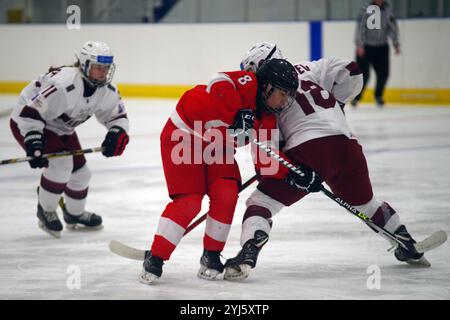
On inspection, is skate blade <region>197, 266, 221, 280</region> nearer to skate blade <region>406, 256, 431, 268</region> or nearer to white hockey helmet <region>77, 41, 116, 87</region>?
skate blade <region>406, 256, 431, 268</region>

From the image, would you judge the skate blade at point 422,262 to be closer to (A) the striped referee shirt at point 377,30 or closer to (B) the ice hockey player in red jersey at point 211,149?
(B) the ice hockey player in red jersey at point 211,149

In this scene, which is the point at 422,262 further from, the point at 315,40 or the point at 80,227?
the point at 315,40

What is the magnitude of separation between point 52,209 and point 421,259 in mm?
1880

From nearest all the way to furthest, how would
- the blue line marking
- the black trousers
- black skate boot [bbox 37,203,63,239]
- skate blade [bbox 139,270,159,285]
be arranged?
skate blade [bbox 139,270,159,285] < black skate boot [bbox 37,203,63,239] < the black trousers < the blue line marking

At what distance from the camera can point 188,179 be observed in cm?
387

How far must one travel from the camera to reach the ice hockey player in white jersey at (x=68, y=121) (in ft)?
15.7

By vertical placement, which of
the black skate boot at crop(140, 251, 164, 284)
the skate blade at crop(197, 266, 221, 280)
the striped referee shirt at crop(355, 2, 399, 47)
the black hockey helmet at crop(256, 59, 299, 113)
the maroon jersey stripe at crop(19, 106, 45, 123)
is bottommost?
the skate blade at crop(197, 266, 221, 280)

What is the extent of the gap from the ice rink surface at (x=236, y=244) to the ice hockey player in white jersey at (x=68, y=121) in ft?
0.55

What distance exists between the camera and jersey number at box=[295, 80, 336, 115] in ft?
13.1

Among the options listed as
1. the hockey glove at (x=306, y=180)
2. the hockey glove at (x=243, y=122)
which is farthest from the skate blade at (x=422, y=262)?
the hockey glove at (x=243, y=122)

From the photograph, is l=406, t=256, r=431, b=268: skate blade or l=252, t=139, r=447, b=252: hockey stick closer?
l=252, t=139, r=447, b=252: hockey stick

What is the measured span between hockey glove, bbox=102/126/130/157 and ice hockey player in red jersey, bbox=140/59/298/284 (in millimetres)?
1008

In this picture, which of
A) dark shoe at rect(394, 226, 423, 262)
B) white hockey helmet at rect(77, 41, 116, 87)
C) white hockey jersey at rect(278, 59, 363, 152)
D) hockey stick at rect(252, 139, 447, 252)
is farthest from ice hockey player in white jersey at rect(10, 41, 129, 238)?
dark shoe at rect(394, 226, 423, 262)
